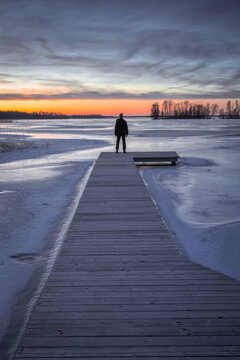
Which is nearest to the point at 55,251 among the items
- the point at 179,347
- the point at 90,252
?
the point at 90,252

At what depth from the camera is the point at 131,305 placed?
251 centimetres

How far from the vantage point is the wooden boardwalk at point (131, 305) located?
2027mm

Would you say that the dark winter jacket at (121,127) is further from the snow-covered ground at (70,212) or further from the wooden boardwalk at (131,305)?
the wooden boardwalk at (131,305)

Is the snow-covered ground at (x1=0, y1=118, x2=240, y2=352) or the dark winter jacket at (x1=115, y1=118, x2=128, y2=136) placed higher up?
the dark winter jacket at (x1=115, y1=118, x2=128, y2=136)

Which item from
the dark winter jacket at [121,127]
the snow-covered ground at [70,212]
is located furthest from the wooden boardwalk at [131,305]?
the dark winter jacket at [121,127]

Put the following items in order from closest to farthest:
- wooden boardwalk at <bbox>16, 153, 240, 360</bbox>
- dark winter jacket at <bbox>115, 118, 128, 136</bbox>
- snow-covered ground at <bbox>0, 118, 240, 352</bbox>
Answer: wooden boardwalk at <bbox>16, 153, 240, 360</bbox> → snow-covered ground at <bbox>0, 118, 240, 352</bbox> → dark winter jacket at <bbox>115, 118, 128, 136</bbox>

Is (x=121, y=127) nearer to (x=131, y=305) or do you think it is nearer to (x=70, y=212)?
(x=70, y=212)

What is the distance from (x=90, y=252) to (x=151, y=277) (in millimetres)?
985

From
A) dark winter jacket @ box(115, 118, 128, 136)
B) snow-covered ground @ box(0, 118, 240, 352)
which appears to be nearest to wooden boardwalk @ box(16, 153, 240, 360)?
snow-covered ground @ box(0, 118, 240, 352)

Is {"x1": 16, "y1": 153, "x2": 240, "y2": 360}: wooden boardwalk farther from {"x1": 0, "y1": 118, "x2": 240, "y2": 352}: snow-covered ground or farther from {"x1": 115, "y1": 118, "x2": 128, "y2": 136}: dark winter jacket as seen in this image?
{"x1": 115, "y1": 118, "x2": 128, "y2": 136}: dark winter jacket

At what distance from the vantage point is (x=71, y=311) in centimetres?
242

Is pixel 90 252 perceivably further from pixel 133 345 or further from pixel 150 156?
pixel 150 156

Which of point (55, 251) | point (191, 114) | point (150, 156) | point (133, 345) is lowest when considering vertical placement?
point (55, 251)

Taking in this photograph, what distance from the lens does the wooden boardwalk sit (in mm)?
2027
